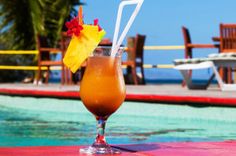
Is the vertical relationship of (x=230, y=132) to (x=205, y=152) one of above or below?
below

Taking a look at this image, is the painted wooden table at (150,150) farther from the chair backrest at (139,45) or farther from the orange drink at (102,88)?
the chair backrest at (139,45)

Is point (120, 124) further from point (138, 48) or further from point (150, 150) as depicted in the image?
point (138, 48)

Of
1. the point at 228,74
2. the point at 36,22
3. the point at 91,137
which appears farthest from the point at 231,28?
the point at 36,22

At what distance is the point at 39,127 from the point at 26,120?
2.37ft

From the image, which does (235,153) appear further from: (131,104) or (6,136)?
(131,104)

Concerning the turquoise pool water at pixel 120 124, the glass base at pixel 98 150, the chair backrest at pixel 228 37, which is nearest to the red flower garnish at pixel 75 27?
the glass base at pixel 98 150

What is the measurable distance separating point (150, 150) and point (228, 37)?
18.8ft

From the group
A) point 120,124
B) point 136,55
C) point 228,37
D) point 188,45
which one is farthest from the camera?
point 136,55

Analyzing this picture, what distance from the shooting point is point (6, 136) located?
382 centimetres

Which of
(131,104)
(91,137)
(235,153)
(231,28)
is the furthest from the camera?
(231,28)

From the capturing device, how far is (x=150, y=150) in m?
1.79

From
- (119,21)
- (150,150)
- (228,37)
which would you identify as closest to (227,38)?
(228,37)

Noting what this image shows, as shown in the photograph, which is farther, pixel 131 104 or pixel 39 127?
pixel 131 104

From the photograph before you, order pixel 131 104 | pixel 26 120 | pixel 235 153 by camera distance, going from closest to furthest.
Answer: pixel 235 153 → pixel 26 120 → pixel 131 104
